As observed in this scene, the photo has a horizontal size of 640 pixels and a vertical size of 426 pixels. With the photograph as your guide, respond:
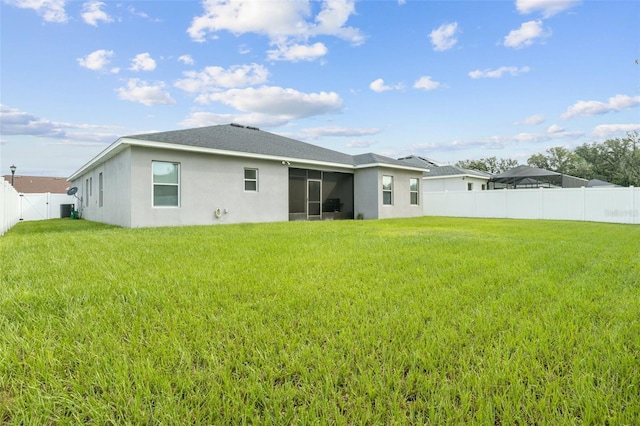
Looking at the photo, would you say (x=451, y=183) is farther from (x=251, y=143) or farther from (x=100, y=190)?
(x=100, y=190)

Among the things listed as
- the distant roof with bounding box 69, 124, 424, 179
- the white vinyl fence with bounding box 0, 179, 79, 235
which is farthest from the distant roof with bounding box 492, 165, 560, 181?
the white vinyl fence with bounding box 0, 179, 79, 235

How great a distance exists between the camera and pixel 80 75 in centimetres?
1355

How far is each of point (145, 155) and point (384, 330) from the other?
10583 millimetres

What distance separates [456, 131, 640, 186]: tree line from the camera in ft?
118

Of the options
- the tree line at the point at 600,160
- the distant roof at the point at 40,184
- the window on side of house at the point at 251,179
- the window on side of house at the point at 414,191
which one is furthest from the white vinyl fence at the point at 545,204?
the distant roof at the point at 40,184

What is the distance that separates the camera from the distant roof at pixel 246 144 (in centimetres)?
1105

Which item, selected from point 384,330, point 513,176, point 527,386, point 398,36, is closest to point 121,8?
point 398,36

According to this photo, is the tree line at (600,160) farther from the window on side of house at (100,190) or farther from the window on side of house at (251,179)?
the window on side of house at (100,190)

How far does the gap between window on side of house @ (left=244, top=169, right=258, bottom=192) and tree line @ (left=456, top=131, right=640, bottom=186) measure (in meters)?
40.0

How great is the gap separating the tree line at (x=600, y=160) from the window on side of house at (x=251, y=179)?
40014mm

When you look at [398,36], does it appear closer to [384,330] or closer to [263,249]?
[263,249]

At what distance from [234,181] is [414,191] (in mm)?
10848

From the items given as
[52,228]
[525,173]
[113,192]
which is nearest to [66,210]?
[52,228]

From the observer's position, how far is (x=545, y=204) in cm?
1680
